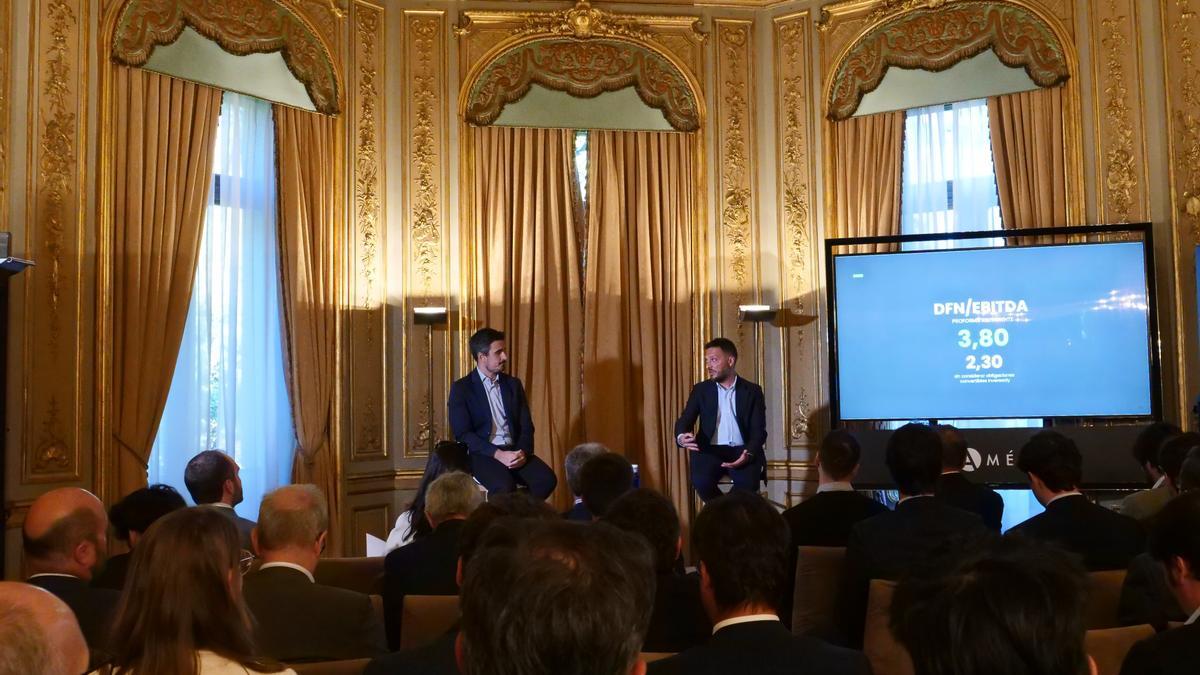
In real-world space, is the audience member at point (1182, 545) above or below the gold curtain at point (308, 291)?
below

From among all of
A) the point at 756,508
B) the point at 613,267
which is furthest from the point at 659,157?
the point at 756,508

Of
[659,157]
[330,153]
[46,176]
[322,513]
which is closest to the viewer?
[322,513]

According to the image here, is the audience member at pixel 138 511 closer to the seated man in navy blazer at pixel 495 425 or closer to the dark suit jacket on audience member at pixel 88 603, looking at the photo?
the dark suit jacket on audience member at pixel 88 603

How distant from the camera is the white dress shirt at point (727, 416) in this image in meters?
7.50

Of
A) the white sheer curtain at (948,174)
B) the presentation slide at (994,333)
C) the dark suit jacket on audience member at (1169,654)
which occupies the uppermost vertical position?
the white sheer curtain at (948,174)

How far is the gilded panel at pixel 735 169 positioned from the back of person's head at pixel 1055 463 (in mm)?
4783

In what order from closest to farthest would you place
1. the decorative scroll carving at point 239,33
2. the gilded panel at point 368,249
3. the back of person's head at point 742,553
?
1. the back of person's head at point 742,553
2. the decorative scroll carving at point 239,33
3. the gilded panel at point 368,249

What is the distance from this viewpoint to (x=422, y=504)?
4828mm

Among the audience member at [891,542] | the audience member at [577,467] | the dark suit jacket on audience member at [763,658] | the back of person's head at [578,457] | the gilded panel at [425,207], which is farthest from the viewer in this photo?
the gilded panel at [425,207]

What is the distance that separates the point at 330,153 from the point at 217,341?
5.19 ft

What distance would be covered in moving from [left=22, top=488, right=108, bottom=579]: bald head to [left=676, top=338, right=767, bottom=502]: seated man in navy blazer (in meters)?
4.59

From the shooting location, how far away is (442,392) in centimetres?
841

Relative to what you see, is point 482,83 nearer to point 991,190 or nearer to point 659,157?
point 659,157

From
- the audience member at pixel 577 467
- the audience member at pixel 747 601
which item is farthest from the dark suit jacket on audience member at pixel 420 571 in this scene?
the audience member at pixel 747 601
